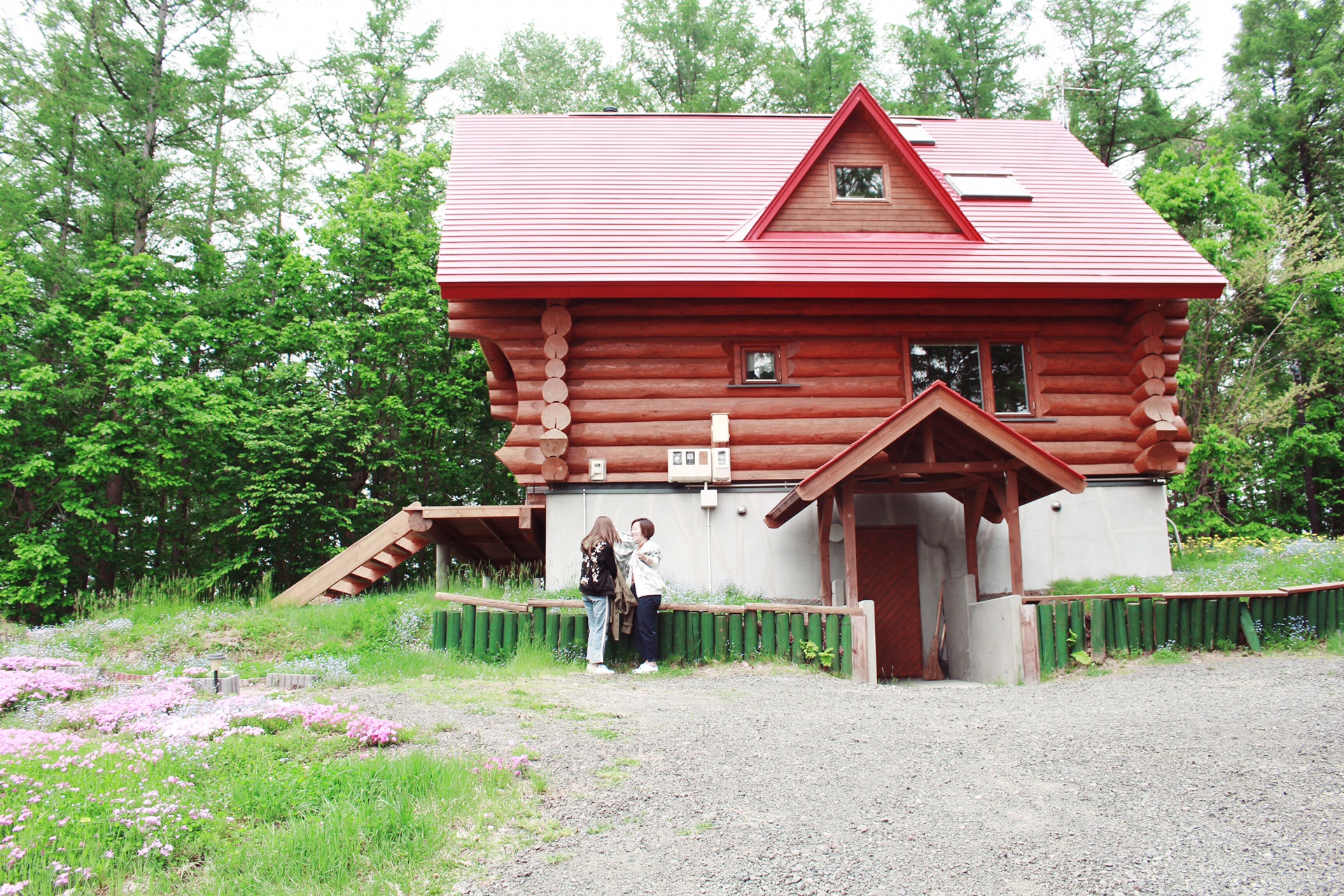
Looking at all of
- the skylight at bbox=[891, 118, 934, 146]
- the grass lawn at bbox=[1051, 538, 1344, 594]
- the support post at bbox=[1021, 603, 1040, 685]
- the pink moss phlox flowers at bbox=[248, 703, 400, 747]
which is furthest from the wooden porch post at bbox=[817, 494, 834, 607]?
the skylight at bbox=[891, 118, 934, 146]

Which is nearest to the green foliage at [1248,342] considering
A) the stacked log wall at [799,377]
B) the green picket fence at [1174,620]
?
the stacked log wall at [799,377]

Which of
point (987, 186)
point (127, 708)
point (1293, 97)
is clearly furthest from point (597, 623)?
point (1293, 97)

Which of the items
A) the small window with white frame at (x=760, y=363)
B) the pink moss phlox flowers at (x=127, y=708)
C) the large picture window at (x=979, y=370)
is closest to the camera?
the pink moss phlox flowers at (x=127, y=708)

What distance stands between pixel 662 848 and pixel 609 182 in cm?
1292

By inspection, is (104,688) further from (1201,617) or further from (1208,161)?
(1208,161)

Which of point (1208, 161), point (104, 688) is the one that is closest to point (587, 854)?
point (104, 688)

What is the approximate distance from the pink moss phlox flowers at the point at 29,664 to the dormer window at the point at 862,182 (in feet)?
39.0

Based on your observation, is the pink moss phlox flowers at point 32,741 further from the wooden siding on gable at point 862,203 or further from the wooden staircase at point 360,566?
the wooden siding on gable at point 862,203

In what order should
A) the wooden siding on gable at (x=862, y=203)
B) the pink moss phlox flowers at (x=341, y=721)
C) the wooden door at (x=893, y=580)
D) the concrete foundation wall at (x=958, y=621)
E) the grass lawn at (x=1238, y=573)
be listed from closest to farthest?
the pink moss phlox flowers at (x=341, y=721) < the concrete foundation wall at (x=958, y=621) < the grass lawn at (x=1238, y=573) < the wooden door at (x=893, y=580) < the wooden siding on gable at (x=862, y=203)

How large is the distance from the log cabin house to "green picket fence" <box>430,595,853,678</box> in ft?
6.24

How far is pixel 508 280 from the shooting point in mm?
12453

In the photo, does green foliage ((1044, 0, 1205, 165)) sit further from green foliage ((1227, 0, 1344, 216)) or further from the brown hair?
the brown hair

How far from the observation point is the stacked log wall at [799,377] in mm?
13156

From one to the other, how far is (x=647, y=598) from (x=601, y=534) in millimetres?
883
